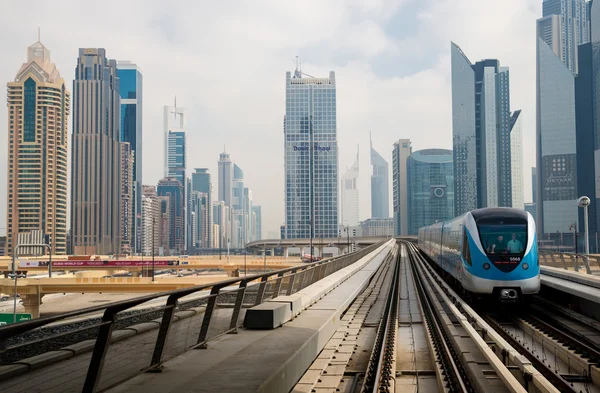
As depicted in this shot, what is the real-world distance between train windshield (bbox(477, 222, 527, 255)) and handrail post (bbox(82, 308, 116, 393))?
46.6 feet

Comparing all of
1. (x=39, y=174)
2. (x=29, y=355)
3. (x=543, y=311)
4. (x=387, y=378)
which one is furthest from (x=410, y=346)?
(x=39, y=174)

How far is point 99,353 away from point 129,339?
29.1 inches

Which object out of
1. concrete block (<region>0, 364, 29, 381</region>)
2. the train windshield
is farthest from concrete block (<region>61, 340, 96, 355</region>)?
the train windshield

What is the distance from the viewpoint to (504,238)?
17.8 meters

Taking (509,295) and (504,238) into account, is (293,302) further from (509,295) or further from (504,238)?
(504,238)

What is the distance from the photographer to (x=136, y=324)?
248 inches

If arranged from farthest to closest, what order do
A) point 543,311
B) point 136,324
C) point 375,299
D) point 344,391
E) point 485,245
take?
point 375,299, point 543,311, point 485,245, point 344,391, point 136,324

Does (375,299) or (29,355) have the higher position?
(29,355)

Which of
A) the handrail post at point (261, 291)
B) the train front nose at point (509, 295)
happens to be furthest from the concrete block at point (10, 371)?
the train front nose at point (509, 295)

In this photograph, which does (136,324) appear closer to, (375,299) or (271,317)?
(271,317)

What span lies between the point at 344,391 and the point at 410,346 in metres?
4.43

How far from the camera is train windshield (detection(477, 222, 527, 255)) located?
17.6 m

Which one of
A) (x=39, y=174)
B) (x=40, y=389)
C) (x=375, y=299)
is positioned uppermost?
(x=39, y=174)

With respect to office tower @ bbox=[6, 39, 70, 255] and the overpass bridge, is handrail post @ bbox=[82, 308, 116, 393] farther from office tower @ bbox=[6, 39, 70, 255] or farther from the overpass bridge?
office tower @ bbox=[6, 39, 70, 255]
